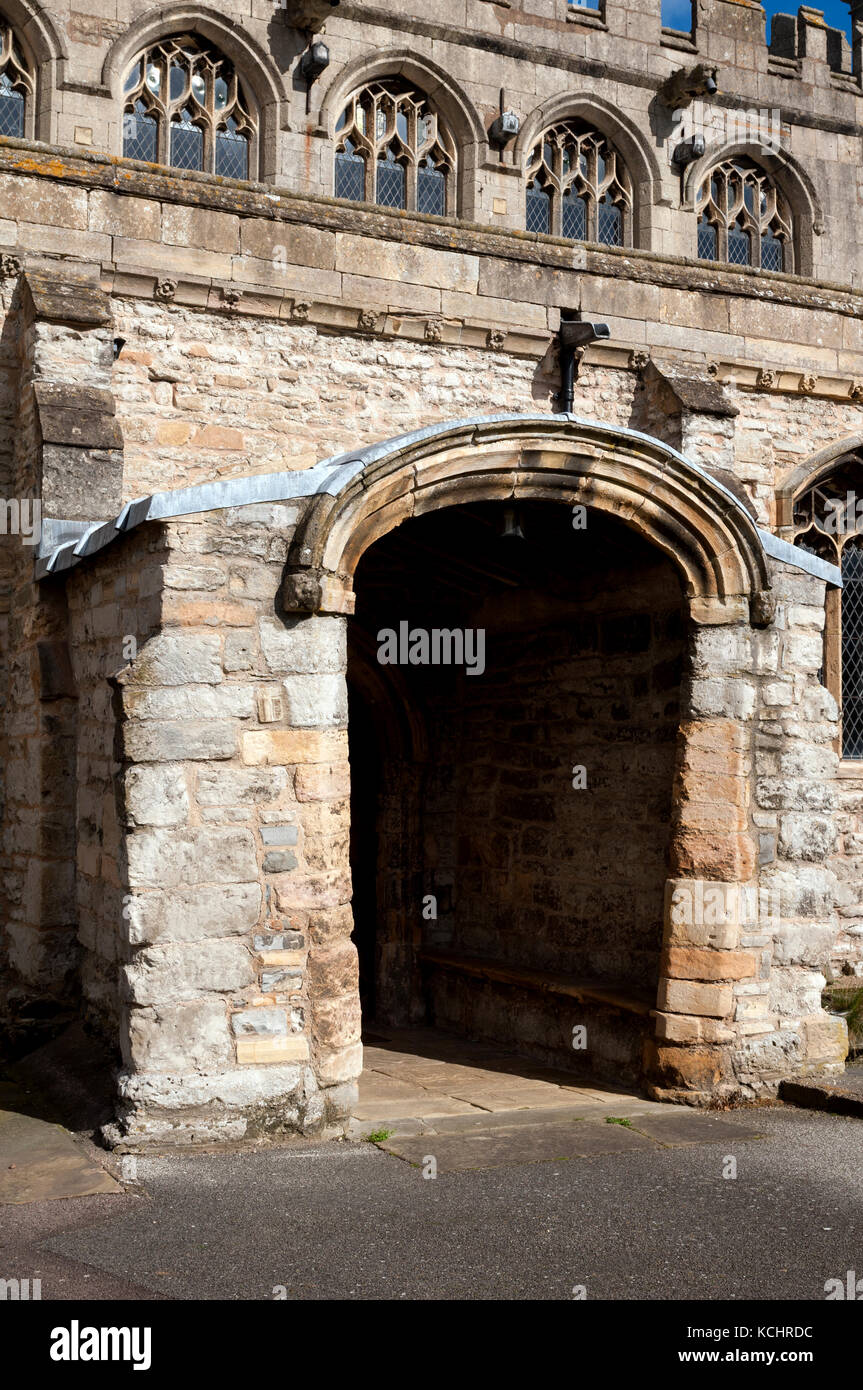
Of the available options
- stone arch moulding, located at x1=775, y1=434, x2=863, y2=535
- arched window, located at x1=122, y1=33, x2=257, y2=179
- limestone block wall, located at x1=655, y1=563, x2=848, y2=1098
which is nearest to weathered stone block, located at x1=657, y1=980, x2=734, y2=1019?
limestone block wall, located at x1=655, y1=563, x2=848, y2=1098

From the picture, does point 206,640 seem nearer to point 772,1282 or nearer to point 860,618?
point 772,1282

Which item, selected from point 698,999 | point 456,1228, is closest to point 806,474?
point 698,999

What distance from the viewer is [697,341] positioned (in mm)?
10422

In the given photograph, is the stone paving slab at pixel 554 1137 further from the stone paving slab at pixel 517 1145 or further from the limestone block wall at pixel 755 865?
the limestone block wall at pixel 755 865

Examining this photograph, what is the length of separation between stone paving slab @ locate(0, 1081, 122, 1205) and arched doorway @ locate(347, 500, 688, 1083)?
109 inches

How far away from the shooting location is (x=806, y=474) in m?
10.5

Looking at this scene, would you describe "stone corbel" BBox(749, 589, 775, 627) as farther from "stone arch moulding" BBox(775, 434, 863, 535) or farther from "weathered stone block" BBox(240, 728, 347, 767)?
"stone arch moulding" BBox(775, 434, 863, 535)

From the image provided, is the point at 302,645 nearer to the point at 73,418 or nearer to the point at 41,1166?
the point at 41,1166

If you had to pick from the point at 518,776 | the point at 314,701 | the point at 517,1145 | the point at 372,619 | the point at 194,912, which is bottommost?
the point at 517,1145

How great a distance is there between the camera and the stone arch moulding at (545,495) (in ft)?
18.6

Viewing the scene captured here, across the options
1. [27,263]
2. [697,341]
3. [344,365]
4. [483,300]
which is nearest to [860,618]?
[697,341]

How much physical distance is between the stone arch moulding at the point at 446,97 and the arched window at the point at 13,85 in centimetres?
311

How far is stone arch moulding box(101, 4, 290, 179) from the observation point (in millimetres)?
12695

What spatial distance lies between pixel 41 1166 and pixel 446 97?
40.3 ft
